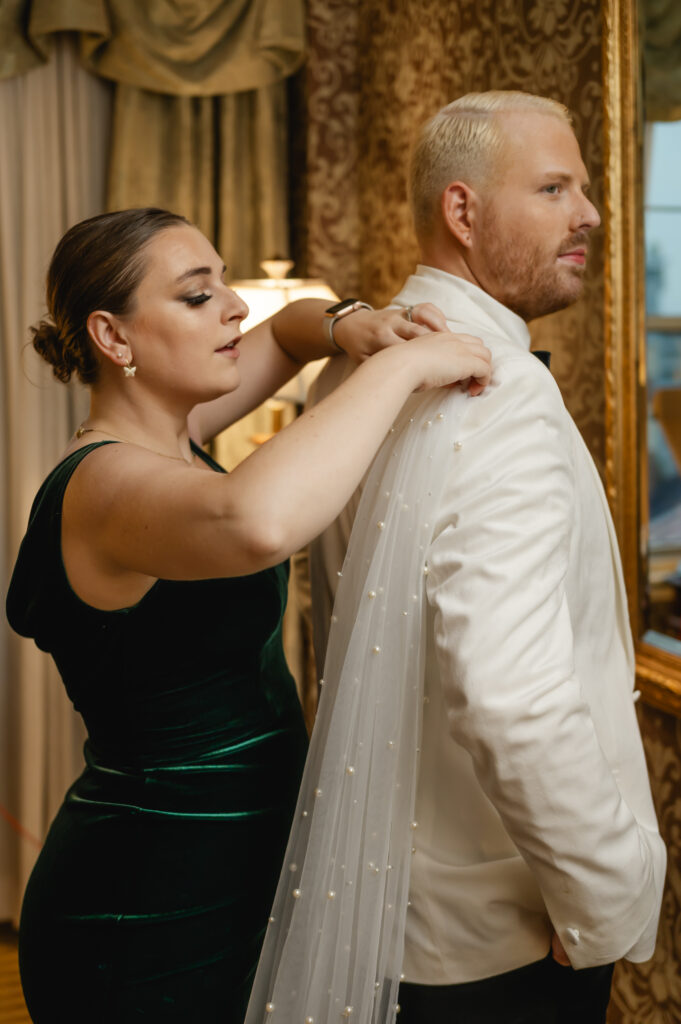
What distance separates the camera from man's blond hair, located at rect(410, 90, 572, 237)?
→ 131 centimetres

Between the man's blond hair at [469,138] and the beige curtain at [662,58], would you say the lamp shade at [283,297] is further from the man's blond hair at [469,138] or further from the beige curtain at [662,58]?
the man's blond hair at [469,138]

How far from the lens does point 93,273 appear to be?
51.6 inches

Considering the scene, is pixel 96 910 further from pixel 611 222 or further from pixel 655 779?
pixel 611 222

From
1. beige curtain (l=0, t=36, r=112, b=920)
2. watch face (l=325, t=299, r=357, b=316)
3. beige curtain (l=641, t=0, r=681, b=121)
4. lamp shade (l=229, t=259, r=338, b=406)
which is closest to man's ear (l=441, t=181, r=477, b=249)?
watch face (l=325, t=299, r=357, b=316)

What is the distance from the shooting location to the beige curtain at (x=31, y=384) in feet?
10.7

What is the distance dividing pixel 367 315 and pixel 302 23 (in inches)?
90.1

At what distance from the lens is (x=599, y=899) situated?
107cm

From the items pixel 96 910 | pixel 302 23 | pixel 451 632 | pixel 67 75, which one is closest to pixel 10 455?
pixel 67 75

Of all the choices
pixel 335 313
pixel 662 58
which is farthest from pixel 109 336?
pixel 662 58

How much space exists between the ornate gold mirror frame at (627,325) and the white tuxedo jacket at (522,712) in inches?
23.1

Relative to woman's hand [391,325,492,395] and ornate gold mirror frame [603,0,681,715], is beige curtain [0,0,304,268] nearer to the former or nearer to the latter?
ornate gold mirror frame [603,0,681,715]

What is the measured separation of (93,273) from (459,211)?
52 cm

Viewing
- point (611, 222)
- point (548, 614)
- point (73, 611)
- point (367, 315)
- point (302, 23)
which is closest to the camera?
point (548, 614)

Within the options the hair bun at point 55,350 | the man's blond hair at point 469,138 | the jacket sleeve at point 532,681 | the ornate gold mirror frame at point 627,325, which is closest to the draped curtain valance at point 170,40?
the ornate gold mirror frame at point 627,325
